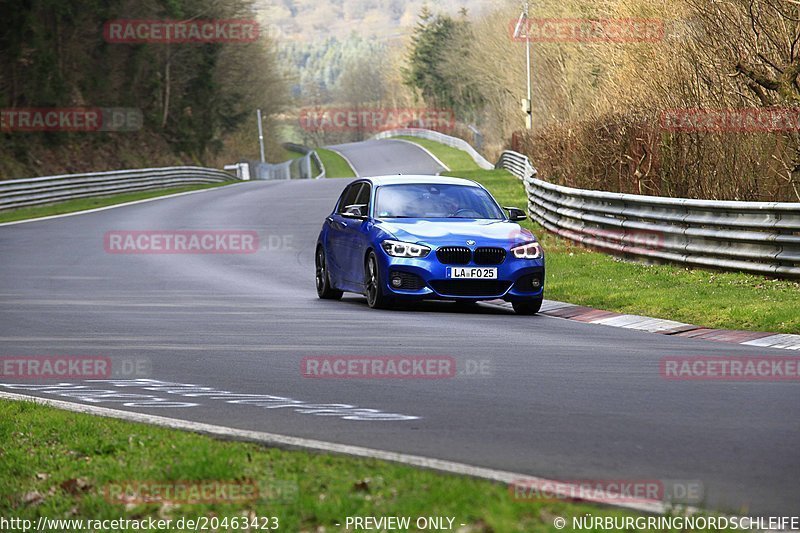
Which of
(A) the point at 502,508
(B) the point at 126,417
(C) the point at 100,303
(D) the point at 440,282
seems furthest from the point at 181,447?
(C) the point at 100,303

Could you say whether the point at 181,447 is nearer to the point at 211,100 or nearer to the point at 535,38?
the point at 535,38

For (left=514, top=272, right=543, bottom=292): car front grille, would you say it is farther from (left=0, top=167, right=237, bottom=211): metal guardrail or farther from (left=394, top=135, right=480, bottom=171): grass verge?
(left=394, top=135, right=480, bottom=171): grass verge

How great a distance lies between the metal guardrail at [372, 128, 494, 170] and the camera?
83.8 meters

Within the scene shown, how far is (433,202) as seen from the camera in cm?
1722

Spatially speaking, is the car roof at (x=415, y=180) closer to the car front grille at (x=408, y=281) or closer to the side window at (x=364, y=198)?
the side window at (x=364, y=198)

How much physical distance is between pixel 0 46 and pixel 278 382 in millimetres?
43253

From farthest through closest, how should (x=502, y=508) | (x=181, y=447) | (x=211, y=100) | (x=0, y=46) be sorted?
(x=211, y=100), (x=0, y=46), (x=181, y=447), (x=502, y=508)

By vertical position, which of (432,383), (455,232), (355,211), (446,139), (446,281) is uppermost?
(446,139)

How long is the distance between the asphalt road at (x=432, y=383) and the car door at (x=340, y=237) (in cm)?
54

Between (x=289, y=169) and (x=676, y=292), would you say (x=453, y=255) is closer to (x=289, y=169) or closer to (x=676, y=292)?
(x=676, y=292)

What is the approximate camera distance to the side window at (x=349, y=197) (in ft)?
60.3

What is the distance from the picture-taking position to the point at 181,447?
7.41m

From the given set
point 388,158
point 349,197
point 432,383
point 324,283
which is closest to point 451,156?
point 388,158

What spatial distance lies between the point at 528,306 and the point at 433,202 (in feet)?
6.59
